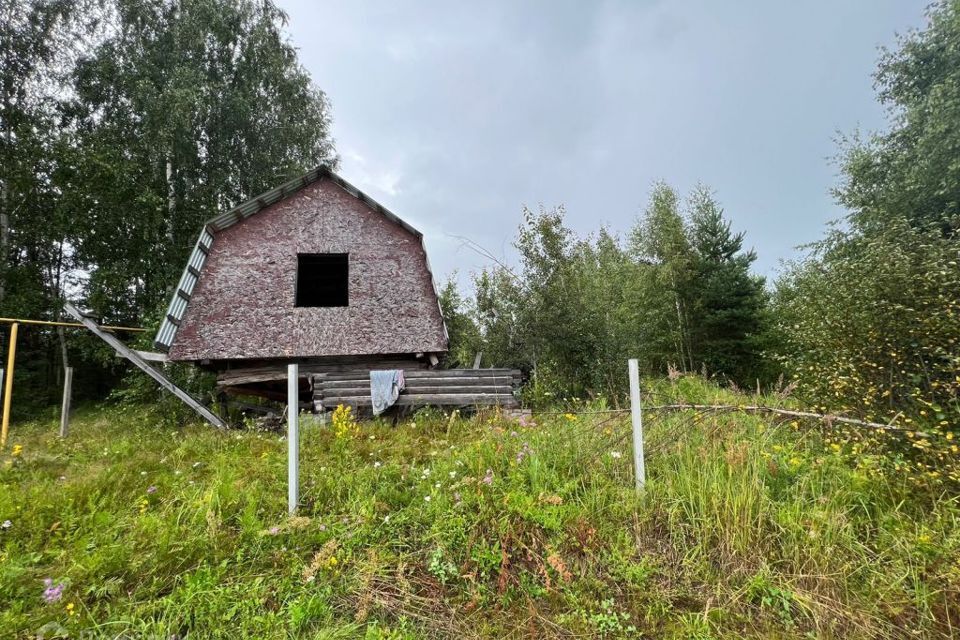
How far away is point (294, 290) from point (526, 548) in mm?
7231

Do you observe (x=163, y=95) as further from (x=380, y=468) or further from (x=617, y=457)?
(x=617, y=457)

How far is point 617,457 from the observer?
3156 millimetres

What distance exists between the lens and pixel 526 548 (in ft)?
8.11

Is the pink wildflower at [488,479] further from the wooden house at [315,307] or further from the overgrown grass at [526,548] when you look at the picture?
the wooden house at [315,307]

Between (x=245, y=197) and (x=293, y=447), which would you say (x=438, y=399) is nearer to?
(x=293, y=447)

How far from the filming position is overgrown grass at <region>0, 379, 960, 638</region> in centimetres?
205

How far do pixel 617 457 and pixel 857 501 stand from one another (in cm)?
157

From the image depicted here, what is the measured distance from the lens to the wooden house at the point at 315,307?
6.95m

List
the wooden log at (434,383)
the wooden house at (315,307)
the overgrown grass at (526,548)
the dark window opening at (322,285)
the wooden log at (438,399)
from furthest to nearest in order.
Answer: the dark window opening at (322,285)
the wooden house at (315,307)
the wooden log at (434,383)
the wooden log at (438,399)
the overgrown grass at (526,548)

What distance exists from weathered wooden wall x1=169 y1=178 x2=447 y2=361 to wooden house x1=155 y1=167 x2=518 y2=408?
2 cm

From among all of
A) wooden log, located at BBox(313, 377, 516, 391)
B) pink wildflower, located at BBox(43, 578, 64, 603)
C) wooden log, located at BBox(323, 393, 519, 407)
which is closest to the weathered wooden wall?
wooden log, located at BBox(313, 377, 516, 391)

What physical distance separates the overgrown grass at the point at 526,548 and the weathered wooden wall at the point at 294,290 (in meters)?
4.08

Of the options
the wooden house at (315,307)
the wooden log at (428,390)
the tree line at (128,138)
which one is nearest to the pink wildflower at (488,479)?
the wooden house at (315,307)

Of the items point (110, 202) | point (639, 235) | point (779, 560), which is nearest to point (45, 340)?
point (110, 202)
